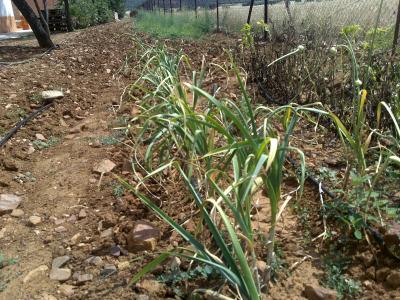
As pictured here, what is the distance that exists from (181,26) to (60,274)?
A: 10.2 meters

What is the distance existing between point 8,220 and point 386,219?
185 cm


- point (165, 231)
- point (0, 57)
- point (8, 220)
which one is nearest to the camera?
point (165, 231)

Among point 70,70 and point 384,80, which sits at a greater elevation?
point 384,80

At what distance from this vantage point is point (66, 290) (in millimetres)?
1648

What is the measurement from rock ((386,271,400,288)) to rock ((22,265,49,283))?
4.38ft

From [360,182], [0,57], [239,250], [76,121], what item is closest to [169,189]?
[360,182]

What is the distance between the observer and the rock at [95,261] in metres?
1.77

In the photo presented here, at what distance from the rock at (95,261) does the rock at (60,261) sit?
0.34ft

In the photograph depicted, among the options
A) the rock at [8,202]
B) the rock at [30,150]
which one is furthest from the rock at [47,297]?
the rock at [30,150]

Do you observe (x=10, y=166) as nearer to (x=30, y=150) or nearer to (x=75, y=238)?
(x=30, y=150)

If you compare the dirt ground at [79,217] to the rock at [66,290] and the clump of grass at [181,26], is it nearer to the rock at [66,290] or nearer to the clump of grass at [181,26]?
the rock at [66,290]

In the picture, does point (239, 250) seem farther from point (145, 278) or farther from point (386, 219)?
point (386, 219)

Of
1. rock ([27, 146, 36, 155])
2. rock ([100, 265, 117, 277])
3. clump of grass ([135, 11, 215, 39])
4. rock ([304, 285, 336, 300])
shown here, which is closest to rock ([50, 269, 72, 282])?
rock ([100, 265, 117, 277])

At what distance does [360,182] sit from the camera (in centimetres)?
175
